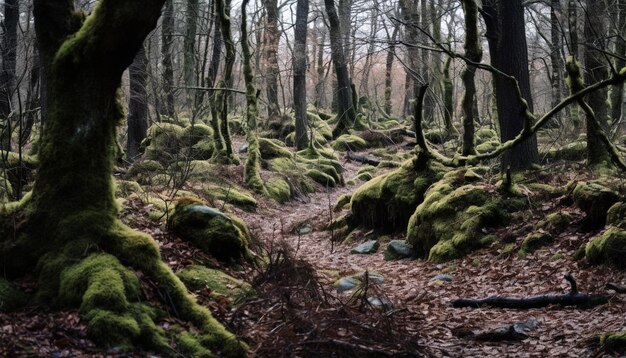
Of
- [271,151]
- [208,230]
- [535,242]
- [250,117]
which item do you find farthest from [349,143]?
[208,230]

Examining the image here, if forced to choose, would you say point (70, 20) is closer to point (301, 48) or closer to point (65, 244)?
point (65, 244)

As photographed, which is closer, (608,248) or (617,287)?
(617,287)

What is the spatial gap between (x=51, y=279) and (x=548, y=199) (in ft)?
26.3

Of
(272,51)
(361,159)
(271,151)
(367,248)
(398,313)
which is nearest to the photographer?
(398,313)

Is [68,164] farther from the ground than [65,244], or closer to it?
farther from the ground

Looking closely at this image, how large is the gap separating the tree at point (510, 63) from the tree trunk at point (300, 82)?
1070cm

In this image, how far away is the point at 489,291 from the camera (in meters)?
8.30

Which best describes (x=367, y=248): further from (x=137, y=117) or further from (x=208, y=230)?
(x=137, y=117)

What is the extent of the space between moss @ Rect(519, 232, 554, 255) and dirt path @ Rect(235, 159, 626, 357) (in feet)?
0.50

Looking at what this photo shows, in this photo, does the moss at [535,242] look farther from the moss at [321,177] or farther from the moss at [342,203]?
the moss at [321,177]

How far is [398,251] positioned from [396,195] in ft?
5.03

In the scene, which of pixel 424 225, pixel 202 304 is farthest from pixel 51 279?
pixel 424 225

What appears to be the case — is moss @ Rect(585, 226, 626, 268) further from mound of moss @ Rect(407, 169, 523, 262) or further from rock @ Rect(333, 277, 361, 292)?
rock @ Rect(333, 277, 361, 292)

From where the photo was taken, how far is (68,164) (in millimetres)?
5516
